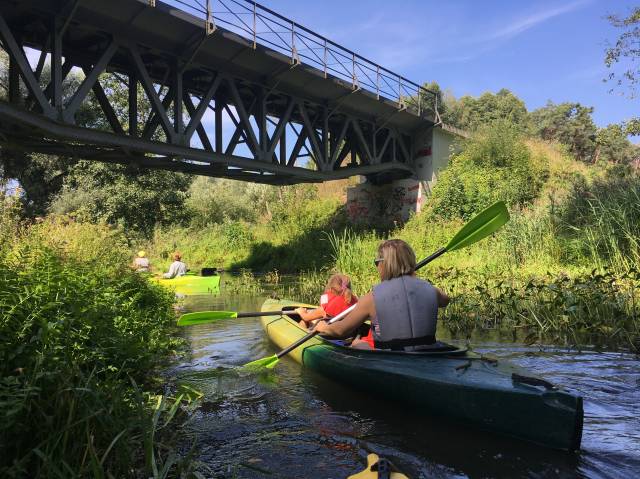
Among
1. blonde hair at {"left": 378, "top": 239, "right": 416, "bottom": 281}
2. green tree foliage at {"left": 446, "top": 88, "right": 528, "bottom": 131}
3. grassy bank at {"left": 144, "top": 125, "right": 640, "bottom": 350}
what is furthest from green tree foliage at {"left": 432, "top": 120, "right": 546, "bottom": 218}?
green tree foliage at {"left": 446, "top": 88, "right": 528, "bottom": 131}

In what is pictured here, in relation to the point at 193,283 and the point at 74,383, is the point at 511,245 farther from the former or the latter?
the point at 74,383

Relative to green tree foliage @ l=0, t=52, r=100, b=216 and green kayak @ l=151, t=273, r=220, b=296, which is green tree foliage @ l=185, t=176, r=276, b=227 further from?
green kayak @ l=151, t=273, r=220, b=296

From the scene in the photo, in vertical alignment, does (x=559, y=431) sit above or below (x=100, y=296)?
below

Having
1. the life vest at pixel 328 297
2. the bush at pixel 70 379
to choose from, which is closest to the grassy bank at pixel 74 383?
the bush at pixel 70 379

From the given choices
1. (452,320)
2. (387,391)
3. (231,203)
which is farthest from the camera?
(231,203)

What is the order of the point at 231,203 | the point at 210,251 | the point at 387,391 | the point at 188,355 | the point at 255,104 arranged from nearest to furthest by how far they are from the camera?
1. the point at 387,391
2. the point at 188,355
3. the point at 255,104
4. the point at 210,251
5. the point at 231,203

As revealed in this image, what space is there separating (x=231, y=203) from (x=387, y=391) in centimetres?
2925

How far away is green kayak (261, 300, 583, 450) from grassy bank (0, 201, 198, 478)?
1680 millimetres

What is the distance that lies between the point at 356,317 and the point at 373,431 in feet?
3.36

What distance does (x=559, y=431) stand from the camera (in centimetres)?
308

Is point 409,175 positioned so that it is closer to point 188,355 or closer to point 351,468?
point 188,355

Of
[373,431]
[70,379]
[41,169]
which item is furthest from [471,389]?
→ [41,169]

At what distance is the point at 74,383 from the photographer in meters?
2.87

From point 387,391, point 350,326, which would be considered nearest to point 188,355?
point 350,326
